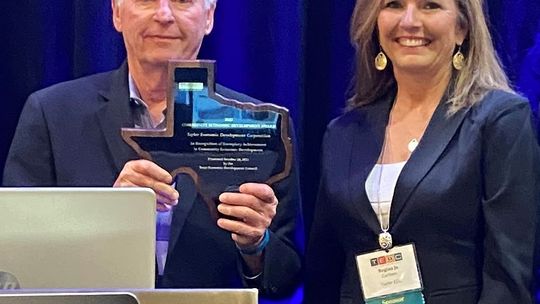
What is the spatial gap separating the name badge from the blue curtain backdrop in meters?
0.60

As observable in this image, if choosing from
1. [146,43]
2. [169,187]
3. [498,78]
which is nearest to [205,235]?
[169,187]

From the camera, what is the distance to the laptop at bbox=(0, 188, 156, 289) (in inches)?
54.4

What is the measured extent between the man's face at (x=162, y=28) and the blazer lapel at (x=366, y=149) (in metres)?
0.47

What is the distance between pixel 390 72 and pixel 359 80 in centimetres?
9

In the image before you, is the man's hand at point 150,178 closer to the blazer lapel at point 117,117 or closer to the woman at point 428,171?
the blazer lapel at point 117,117

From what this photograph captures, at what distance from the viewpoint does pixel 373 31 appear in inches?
89.1

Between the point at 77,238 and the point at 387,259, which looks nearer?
the point at 77,238

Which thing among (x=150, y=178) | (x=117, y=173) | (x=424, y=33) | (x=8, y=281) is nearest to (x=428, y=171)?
(x=424, y=33)

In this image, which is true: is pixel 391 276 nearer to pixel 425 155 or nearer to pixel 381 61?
pixel 425 155

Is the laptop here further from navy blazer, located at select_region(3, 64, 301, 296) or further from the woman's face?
the woman's face

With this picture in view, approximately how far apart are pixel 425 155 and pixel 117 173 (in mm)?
767

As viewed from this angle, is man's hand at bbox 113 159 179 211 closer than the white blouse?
Yes


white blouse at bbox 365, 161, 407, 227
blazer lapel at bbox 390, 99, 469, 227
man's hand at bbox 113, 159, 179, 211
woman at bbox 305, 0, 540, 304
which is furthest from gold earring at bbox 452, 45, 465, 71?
man's hand at bbox 113, 159, 179, 211

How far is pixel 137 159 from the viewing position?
216 cm
